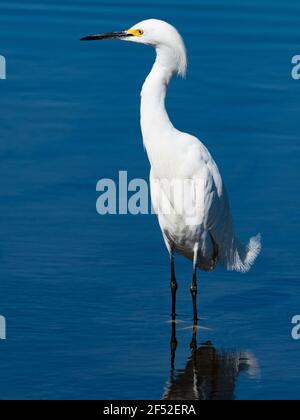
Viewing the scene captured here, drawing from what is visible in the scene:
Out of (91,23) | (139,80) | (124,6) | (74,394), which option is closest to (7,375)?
(74,394)

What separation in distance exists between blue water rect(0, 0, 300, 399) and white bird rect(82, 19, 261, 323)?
0.43 m

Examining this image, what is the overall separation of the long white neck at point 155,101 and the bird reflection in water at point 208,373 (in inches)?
51.8

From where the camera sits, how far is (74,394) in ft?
21.1

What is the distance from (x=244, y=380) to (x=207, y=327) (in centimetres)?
87

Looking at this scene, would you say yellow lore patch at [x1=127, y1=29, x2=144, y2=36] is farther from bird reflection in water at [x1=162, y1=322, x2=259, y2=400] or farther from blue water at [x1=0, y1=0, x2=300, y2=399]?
bird reflection in water at [x1=162, y1=322, x2=259, y2=400]

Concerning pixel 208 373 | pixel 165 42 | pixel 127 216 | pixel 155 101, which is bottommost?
pixel 208 373

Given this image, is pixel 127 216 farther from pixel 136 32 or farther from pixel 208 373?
pixel 208 373

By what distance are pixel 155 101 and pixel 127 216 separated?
1.86 m

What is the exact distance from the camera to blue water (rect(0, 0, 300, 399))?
22.7ft

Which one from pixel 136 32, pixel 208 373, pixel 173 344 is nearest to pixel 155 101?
pixel 136 32

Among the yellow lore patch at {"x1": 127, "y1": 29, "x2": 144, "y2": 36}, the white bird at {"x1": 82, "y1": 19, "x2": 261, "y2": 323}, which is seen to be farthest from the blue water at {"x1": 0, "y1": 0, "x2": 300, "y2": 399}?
the yellow lore patch at {"x1": 127, "y1": 29, "x2": 144, "y2": 36}

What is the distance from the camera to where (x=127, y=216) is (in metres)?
9.31

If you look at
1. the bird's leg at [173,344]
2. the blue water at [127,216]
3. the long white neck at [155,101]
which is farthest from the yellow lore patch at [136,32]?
the bird's leg at [173,344]

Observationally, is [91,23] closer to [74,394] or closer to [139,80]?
[139,80]
